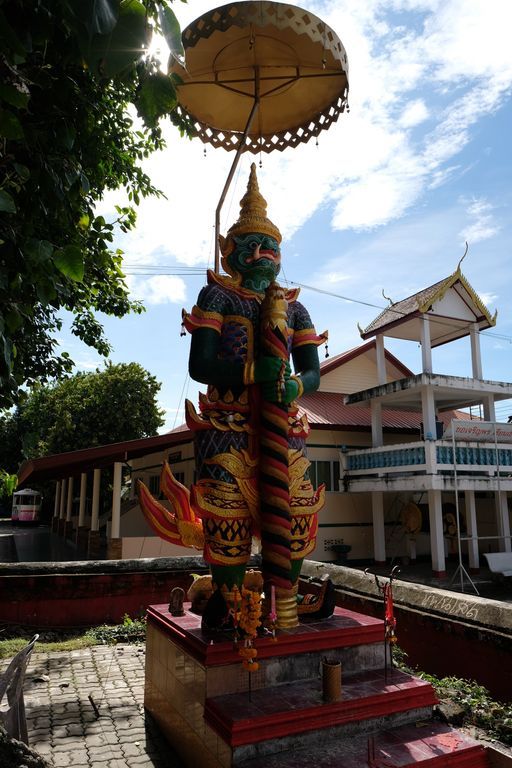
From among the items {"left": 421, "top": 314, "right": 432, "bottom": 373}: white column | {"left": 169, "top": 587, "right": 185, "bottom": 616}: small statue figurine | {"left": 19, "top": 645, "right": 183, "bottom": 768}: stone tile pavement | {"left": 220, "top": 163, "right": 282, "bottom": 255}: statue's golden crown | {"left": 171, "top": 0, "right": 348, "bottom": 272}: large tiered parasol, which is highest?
{"left": 421, "top": 314, "right": 432, "bottom": 373}: white column

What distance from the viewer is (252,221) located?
4.46 metres

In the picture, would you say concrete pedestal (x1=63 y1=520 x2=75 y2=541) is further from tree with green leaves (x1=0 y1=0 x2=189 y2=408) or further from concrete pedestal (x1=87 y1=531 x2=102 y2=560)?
tree with green leaves (x1=0 y1=0 x2=189 y2=408)

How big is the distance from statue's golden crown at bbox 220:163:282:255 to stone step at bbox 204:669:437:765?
333cm

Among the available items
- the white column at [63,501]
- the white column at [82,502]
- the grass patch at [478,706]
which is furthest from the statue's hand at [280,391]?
the white column at [63,501]

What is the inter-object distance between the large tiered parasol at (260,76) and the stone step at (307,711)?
3.34 m

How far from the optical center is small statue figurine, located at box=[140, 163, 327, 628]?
12.7ft

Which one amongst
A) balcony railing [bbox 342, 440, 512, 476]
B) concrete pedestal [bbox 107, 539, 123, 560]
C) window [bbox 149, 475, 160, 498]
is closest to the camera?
concrete pedestal [bbox 107, 539, 123, 560]

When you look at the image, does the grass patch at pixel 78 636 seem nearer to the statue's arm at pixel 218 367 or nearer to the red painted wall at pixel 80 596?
the red painted wall at pixel 80 596

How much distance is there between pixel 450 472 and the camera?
1483cm

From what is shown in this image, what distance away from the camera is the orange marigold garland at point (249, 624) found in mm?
3244

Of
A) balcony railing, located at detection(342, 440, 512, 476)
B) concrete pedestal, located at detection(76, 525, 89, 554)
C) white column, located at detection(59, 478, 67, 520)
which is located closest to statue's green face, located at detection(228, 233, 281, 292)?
balcony railing, located at detection(342, 440, 512, 476)

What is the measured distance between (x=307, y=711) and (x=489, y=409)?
1561cm

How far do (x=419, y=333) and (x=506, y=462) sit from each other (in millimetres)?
4743

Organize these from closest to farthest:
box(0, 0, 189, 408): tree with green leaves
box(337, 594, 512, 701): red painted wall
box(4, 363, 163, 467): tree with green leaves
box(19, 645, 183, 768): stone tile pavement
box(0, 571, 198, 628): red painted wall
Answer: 1. box(0, 0, 189, 408): tree with green leaves
2. box(19, 645, 183, 768): stone tile pavement
3. box(337, 594, 512, 701): red painted wall
4. box(0, 571, 198, 628): red painted wall
5. box(4, 363, 163, 467): tree with green leaves
